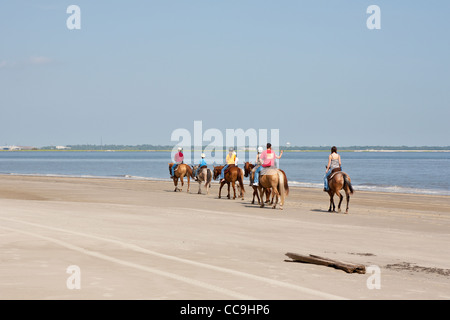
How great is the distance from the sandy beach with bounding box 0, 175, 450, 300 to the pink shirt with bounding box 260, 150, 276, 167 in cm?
383

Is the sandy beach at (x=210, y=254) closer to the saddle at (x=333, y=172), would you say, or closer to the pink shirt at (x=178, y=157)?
the saddle at (x=333, y=172)

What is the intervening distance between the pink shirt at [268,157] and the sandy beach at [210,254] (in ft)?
12.6

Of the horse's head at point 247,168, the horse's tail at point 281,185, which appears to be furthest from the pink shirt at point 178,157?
the horse's tail at point 281,185

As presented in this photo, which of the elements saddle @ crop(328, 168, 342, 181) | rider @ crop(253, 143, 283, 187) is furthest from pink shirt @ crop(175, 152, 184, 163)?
saddle @ crop(328, 168, 342, 181)

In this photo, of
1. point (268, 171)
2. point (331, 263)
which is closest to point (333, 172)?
point (268, 171)

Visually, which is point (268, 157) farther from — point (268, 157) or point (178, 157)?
point (178, 157)

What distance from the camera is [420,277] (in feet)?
30.5

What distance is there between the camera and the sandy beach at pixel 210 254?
771 cm

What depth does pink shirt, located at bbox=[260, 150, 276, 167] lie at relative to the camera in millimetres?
23219

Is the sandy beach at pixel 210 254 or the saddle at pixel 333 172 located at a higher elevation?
the saddle at pixel 333 172
